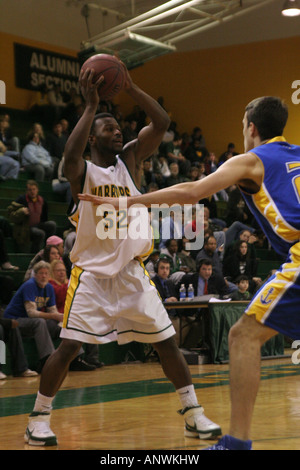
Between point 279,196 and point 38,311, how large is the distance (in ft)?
19.4

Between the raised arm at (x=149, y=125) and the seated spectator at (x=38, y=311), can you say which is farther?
the seated spectator at (x=38, y=311)

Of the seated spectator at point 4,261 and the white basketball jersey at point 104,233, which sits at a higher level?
the white basketball jersey at point 104,233

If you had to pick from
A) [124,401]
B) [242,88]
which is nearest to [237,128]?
[242,88]

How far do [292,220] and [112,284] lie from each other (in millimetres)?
1404

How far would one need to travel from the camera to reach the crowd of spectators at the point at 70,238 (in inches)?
349

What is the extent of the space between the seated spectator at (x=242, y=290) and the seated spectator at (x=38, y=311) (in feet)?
10.2

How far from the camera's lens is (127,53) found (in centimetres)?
1590

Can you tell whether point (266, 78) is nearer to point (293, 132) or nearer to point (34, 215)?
point (293, 132)

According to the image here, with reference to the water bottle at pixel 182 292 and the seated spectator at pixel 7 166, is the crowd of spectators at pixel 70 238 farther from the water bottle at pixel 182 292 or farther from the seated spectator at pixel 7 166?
the water bottle at pixel 182 292

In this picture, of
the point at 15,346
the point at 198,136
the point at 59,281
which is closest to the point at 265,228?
the point at 15,346

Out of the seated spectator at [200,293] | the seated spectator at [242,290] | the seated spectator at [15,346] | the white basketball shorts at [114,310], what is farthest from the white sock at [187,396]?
the seated spectator at [242,290]

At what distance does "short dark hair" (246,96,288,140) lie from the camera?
3504mm

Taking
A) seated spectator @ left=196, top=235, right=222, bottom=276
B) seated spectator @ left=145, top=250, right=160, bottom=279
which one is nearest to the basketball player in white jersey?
seated spectator @ left=145, top=250, right=160, bottom=279

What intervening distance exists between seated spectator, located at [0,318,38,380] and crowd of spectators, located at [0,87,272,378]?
1cm
